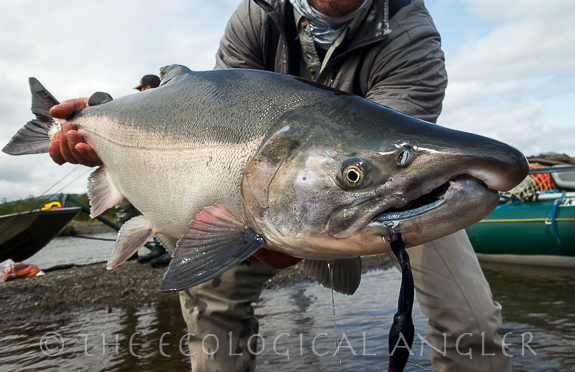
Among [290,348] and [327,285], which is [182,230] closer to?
[327,285]

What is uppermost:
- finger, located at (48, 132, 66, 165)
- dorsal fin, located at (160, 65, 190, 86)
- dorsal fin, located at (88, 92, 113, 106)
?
dorsal fin, located at (160, 65, 190, 86)

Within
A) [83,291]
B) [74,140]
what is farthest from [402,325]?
[83,291]

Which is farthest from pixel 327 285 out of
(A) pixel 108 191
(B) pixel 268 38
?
(B) pixel 268 38

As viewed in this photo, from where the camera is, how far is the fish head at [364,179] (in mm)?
1324

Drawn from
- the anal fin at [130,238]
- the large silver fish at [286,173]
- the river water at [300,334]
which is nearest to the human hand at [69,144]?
the large silver fish at [286,173]

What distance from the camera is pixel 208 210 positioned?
72.1 inches

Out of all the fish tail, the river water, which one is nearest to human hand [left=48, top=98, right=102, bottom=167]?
the fish tail

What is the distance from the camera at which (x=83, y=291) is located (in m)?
6.44

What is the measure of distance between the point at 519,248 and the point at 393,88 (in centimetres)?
707

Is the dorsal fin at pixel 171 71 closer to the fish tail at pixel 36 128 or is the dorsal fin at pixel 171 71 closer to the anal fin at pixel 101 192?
the anal fin at pixel 101 192

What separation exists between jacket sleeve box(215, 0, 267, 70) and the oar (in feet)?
6.74

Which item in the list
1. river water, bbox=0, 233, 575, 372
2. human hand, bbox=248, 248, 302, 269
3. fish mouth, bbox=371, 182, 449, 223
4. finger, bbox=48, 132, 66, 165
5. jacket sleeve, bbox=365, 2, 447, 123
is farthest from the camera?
river water, bbox=0, 233, 575, 372

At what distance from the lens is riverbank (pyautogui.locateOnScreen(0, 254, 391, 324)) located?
5898mm

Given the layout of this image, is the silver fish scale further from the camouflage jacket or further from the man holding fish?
the camouflage jacket
